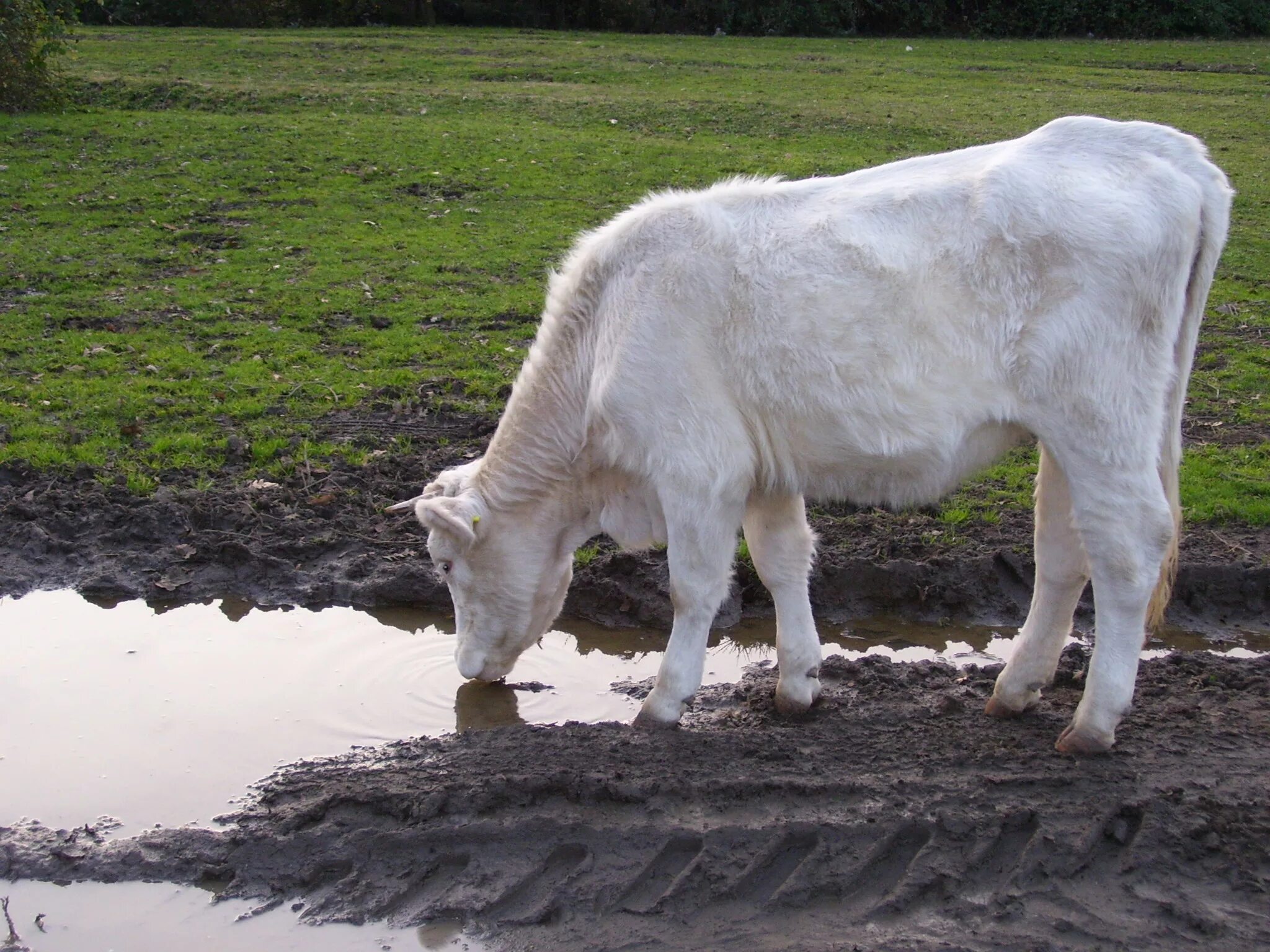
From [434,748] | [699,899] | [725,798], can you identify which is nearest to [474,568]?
[434,748]

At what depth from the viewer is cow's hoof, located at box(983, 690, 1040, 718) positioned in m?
5.52

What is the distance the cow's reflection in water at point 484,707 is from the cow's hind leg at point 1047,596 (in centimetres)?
227

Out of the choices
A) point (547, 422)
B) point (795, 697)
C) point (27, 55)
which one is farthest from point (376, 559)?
point (27, 55)

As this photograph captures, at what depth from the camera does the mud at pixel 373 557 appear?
6848 mm

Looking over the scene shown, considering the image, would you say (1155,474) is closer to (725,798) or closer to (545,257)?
(725,798)

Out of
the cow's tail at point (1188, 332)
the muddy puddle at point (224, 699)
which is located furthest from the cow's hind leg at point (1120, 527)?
the muddy puddle at point (224, 699)

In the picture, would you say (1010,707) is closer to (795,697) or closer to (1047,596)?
(1047,596)

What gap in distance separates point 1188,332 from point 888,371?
4.09 feet

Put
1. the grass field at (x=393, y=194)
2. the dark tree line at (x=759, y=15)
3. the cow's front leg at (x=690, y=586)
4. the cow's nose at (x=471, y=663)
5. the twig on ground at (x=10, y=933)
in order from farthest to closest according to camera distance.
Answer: the dark tree line at (x=759, y=15), the grass field at (x=393, y=194), the cow's nose at (x=471, y=663), the cow's front leg at (x=690, y=586), the twig on ground at (x=10, y=933)

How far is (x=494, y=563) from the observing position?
5.80 meters

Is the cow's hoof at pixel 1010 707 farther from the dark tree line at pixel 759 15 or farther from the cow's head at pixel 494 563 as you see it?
the dark tree line at pixel 759 15

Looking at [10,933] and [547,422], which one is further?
[547,422]

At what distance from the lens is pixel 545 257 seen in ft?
42.4

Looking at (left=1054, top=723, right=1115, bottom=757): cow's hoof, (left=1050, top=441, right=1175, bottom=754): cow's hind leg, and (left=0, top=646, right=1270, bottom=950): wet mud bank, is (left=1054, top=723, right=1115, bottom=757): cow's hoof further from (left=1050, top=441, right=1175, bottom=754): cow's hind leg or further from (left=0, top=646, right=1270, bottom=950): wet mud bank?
(left=1050, top=441, right=1175, bottom=754): cow's hind leg
